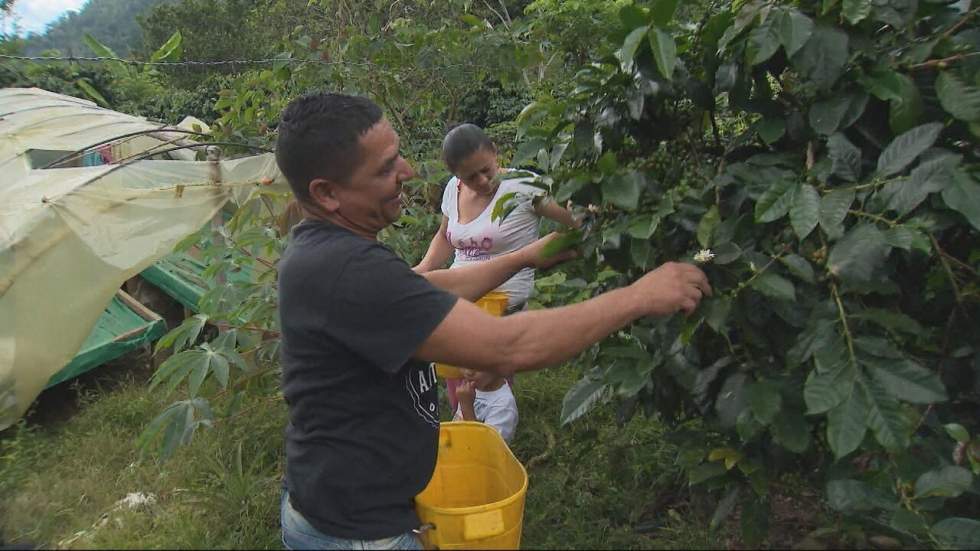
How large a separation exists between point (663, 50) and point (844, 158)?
1.45 ft

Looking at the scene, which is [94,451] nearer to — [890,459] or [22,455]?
[22,455]

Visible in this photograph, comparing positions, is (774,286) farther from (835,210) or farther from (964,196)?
(964,196)

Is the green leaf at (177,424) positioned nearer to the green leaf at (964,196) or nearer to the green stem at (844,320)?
the green stem at (844,320)

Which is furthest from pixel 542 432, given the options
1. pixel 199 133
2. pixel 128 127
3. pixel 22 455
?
pixel 128 127

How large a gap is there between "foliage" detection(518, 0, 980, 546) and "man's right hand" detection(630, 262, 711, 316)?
38mm

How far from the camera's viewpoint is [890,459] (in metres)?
1.54

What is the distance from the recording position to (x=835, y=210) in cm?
147

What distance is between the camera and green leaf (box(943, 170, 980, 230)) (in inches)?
54.4

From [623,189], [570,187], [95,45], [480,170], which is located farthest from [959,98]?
[95,45]

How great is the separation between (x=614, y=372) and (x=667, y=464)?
3.94ft

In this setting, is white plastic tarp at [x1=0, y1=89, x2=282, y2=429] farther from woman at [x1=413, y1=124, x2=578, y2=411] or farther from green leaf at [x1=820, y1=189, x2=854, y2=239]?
green leaf at [x1=820, y1=189, x2=854, y2=239]

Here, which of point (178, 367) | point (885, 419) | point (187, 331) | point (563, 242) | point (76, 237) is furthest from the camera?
point (76, 237)

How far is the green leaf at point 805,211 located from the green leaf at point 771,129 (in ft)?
0.77

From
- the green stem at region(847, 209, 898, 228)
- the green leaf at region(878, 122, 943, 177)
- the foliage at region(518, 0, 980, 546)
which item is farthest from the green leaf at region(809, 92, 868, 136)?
the green stem at region(847, 209, 898, 228)
